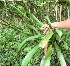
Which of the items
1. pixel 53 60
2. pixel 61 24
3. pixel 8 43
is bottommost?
pixel 61 24

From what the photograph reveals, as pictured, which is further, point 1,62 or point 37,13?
point 1,62

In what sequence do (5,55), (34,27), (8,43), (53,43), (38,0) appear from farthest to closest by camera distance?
(8,43) < (5,55) < (38,0) < (34,27) < (53,43)

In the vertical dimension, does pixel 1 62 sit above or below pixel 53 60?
above

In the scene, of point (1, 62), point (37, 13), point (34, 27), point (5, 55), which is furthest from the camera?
point (5, 55)

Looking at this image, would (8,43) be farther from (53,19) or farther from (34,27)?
(34,27)

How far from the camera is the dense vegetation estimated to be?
7.02ft

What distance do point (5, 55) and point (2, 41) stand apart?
0.58 m

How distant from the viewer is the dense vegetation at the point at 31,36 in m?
2.14

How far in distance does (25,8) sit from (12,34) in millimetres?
2290

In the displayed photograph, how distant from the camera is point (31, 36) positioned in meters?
2.34

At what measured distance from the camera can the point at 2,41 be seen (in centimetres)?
432

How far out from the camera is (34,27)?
2.54 metres

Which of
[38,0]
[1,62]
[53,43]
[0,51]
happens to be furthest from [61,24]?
[0,51]

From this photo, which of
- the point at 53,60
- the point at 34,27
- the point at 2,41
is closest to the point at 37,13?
the point at 34,27
